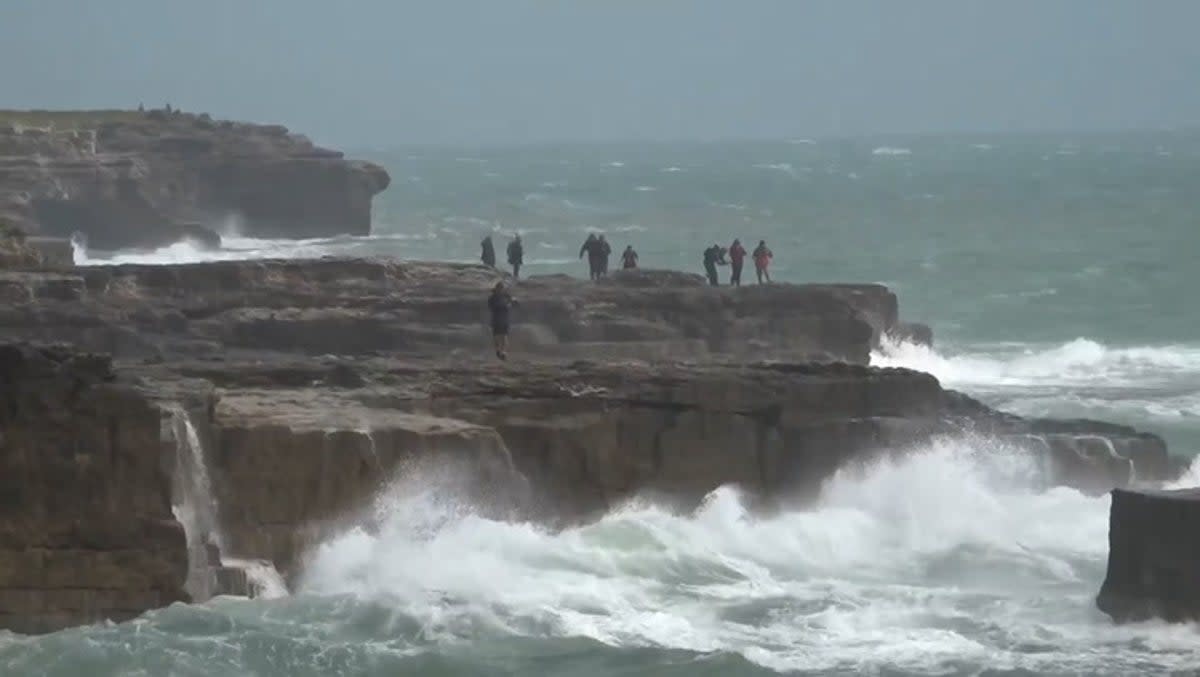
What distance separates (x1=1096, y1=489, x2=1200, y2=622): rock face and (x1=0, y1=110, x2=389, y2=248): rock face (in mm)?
46419

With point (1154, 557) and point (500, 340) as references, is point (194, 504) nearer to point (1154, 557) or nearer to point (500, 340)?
point (500, 340)

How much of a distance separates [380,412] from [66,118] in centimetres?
5818

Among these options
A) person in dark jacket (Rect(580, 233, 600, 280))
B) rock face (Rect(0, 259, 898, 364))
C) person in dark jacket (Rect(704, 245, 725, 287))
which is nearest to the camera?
rock face (Rect(0, 259, 898, 364))

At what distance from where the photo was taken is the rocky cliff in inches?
881

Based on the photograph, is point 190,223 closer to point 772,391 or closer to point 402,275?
point 402,275

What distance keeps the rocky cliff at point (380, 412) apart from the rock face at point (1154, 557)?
4.58 meters

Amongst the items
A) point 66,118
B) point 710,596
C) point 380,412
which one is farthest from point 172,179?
point 710,596

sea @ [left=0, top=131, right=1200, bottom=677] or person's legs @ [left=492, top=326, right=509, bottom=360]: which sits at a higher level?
person's legs @ [left=492, top=326, right=509, bottom=360]

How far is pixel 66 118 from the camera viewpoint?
80.6 metres

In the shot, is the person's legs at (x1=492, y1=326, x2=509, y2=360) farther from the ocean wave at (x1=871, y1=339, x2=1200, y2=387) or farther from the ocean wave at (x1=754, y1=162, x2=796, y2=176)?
the ocean wave at (x1=754, y1=162, x2=796, y2=176)

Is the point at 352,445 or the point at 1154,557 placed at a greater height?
the point at 352,445

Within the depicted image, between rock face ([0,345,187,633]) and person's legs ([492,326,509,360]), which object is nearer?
rock face ([0,345,187,633])

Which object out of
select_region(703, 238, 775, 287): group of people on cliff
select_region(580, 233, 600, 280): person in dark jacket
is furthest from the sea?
select_region(580, 233, 600, 280): person in dark jacket

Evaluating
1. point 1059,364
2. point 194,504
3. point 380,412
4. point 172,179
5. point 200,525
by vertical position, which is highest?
point 172,179
